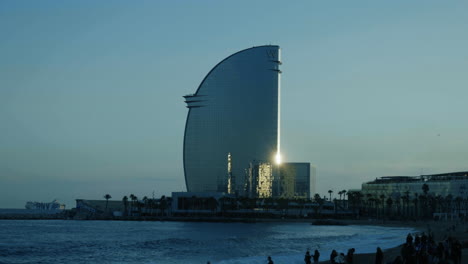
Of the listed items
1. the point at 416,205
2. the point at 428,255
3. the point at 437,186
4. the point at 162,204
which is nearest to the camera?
the point at 428,255

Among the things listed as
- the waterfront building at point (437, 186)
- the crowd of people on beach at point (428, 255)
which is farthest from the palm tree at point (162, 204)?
the crowd of people on beach at point (428, 255)

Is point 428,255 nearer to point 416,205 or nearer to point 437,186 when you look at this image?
point 416,205

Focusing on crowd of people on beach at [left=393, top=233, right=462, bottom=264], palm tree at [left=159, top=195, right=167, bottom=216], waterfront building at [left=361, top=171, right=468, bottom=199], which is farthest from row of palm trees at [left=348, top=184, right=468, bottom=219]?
crowd of people on beach at [left=393, top=233, right=462, bottom=264]

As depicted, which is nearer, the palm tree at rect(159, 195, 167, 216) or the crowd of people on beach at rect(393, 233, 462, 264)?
the crowd of people on beach at rect(393, 233, 462, 264)

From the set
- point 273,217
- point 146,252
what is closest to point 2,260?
point 146,252

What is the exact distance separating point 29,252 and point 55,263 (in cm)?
1384

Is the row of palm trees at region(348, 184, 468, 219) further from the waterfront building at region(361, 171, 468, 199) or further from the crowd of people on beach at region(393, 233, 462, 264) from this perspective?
the crowd of people on beach at region(393, 233, 462, 264)

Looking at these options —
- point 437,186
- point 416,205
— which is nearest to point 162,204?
point 416,205

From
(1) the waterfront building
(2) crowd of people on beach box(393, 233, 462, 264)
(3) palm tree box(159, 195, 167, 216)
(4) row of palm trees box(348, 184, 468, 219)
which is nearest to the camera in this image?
(2) crowd of people on beach box(393, 233, 462, 264)

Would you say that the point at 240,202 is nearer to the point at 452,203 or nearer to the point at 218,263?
the point at 452,203

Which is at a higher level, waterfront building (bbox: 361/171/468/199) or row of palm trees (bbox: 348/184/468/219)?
waterfront building (bbox: 361/171/468/199)

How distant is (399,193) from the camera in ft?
639

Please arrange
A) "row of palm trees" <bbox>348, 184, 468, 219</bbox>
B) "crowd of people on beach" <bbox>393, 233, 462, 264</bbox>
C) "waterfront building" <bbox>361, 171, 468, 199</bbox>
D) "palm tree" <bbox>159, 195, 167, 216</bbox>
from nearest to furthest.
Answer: "crowd of people on beach" <bbox>393, 233, 462, 264</bbox> → "row of palm trees" <bbox>348, 184, 468, 219</bbox> → "waterfront building" <bbox>361, 171, 468, 199</bbox> → "palm tree" <bbox>159, 195, 167, 216</bbox>

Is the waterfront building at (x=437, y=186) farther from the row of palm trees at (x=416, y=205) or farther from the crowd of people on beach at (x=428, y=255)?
the crowd of people on beach at (x=428, y=255)
